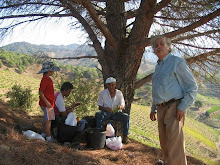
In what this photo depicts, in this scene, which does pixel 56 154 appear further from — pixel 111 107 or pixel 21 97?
pixel 21 97

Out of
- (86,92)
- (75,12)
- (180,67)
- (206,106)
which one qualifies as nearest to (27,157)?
(180,67)

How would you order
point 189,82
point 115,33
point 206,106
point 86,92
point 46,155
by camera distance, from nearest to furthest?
point 189,82 < point 46,155 < point 115,33 < point 86,92 < point 206,106

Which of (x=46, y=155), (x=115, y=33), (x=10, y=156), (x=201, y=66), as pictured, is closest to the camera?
(x=10, y=156)

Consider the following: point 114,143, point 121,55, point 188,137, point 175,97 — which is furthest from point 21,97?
point 188,137

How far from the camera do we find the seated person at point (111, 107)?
4.02m

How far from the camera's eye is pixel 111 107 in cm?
414

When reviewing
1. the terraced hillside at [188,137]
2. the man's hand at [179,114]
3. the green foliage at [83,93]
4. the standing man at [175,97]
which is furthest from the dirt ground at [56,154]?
the terraced hillside at [188,137]

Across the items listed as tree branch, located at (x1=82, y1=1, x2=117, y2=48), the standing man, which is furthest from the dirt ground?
tree branch, located at (x1=82, y1=1, x2=117, y2=48)

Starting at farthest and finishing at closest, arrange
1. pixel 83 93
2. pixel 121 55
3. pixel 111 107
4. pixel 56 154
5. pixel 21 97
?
pixel 21 97
pixel 83 93
pixel 121 55
pixel 111 107
pixel 56 154

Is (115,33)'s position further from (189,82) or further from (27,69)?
(27,69)

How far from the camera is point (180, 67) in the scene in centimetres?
226

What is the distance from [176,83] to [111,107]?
2.00 m

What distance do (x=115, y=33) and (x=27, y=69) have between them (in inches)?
3417

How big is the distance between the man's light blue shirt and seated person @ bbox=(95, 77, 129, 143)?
1.70 meters
